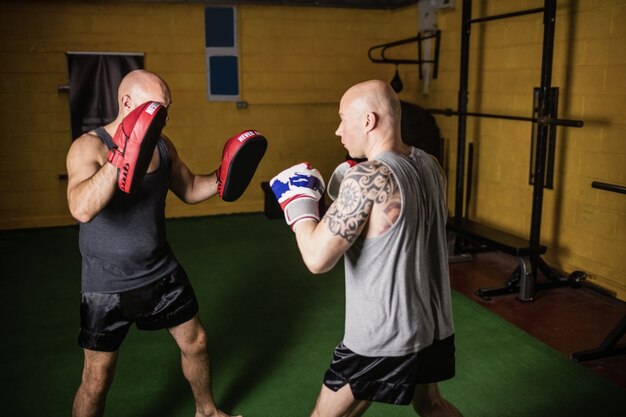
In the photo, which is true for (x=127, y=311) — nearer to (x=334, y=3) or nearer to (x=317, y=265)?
(x=317, y=265)

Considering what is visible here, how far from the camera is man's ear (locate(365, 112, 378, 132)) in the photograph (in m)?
1.58

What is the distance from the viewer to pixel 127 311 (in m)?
2.07

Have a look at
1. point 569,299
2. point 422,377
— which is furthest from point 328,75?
point 422,377

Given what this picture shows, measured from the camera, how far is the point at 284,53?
622 cm

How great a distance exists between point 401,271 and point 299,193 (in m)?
0.36

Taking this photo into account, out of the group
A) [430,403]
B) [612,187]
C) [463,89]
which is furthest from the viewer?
[463,89]

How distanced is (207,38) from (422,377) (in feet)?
16.3

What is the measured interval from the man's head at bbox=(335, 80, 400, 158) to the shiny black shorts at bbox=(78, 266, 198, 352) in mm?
949

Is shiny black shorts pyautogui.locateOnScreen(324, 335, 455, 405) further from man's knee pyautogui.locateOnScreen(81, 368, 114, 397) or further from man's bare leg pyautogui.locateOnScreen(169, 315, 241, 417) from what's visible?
man's knee pyautogui.locateOnScreen(81, 368, 114, 397)

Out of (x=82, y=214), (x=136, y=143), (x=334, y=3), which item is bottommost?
(x=82, y=214)

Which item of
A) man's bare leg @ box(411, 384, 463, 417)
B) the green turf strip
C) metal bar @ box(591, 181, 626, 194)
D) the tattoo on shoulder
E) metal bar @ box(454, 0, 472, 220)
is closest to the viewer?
the tattoo on shoulder

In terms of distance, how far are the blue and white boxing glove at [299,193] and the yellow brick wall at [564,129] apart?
111 inches

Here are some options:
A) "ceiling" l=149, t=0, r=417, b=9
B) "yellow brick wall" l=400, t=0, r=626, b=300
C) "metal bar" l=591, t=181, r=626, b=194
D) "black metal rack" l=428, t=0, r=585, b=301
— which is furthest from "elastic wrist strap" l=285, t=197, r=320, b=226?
"ceiling" l=149, t=0, r=417, b=9

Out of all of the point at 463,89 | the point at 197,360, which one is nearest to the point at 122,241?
the point at 197,360
